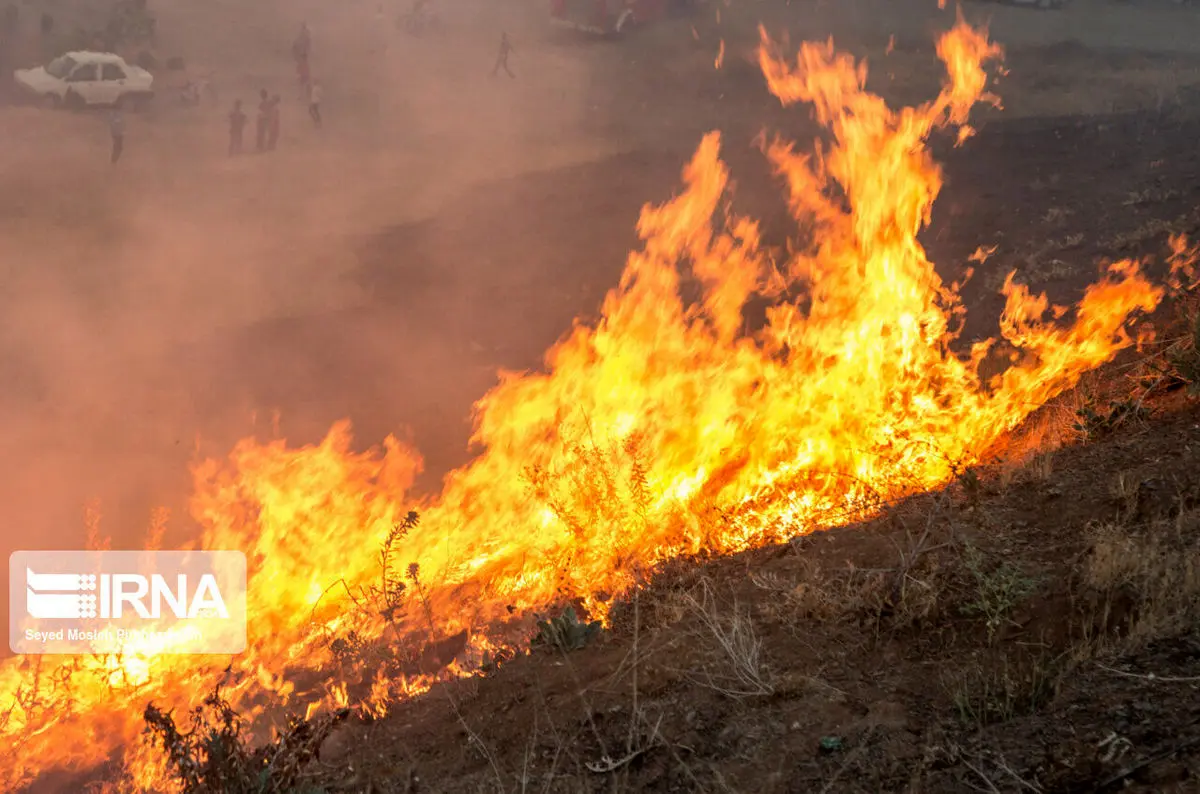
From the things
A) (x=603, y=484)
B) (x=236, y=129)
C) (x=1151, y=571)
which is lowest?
(x=1151, y=571)

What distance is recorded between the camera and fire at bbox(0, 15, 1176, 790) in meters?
6.87

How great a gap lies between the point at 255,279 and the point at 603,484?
9.94 m

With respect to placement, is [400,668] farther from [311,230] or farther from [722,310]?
[311,230]

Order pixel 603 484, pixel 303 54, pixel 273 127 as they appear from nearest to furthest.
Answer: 1. pixel 603 484
2. pixel 273 127
3. pixel 303 54

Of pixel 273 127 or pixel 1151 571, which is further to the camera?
pixel 273 127

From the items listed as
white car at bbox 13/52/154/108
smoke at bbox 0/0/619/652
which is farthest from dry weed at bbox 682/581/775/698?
white car at bbox 13/52/154/108

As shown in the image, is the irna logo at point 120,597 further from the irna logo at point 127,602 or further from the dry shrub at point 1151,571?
the dry shrub at point 1151,571

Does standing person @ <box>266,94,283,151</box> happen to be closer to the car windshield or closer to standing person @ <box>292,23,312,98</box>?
standing person @ <box>292,23,312,98</box>

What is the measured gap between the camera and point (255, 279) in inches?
602

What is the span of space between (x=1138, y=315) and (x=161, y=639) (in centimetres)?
916

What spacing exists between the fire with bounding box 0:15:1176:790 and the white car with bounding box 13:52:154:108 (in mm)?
15832

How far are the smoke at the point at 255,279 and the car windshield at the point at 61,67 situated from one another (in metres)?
1.19

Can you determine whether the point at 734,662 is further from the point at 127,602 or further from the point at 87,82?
the point at 87,82

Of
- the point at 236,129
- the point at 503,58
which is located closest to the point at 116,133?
the point at 236,129
